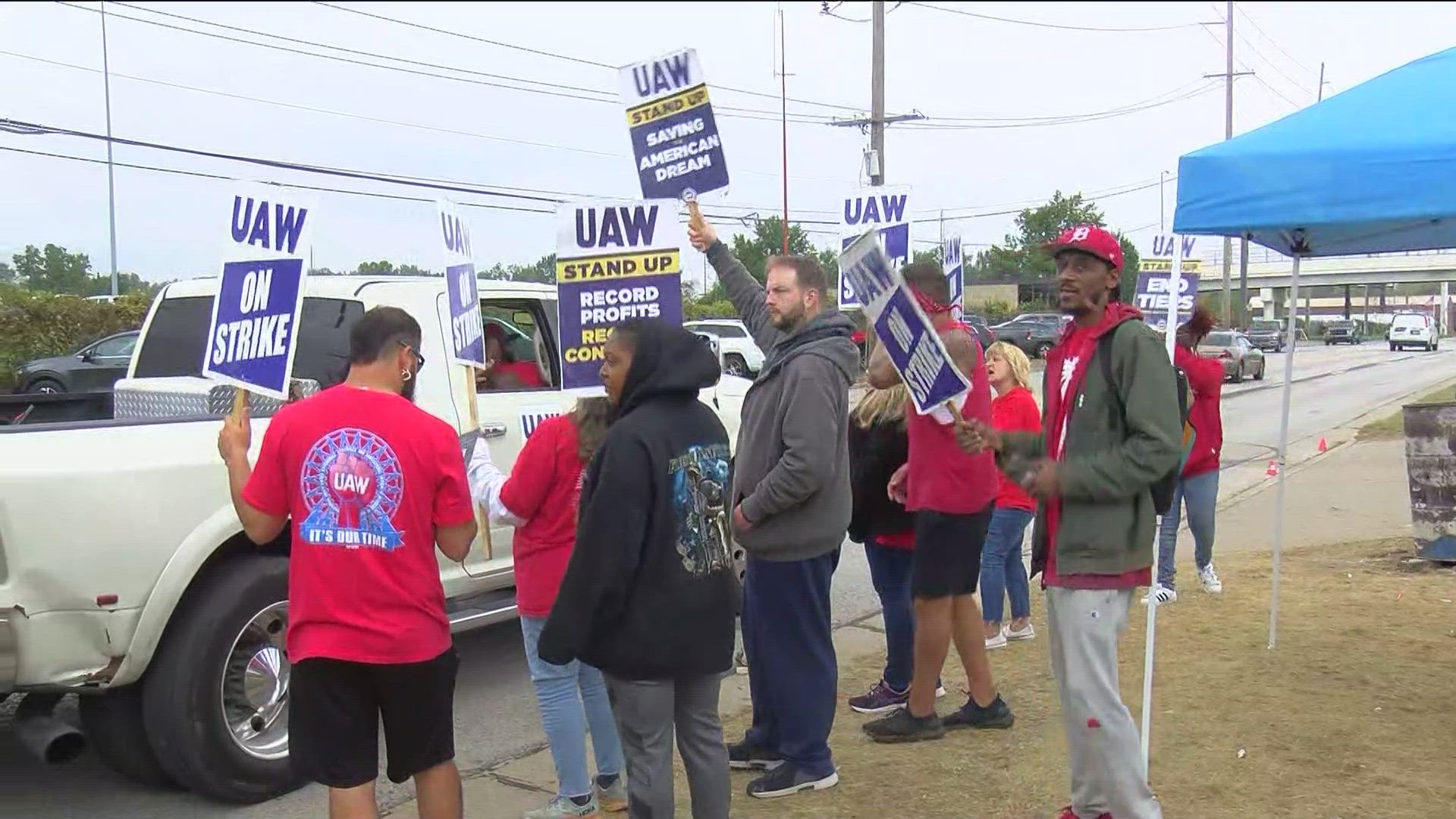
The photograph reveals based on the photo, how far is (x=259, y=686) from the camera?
14.1 feet

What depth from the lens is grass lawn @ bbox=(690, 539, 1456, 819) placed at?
4.00m

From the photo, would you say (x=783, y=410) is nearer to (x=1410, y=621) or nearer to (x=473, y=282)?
(x=473, y=282)

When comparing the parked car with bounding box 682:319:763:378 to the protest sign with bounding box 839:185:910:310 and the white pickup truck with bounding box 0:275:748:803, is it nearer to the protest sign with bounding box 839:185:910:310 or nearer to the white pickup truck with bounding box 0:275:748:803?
the protest sign with bounding box 839:185:910:310

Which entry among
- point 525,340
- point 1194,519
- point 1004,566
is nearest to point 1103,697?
point 1004,566

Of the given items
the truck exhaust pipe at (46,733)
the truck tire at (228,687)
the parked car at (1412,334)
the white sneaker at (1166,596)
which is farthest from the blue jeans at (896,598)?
the parked car at (1412,334)

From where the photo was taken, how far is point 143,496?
3.93 meters

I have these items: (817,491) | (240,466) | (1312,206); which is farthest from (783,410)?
(1312,206)

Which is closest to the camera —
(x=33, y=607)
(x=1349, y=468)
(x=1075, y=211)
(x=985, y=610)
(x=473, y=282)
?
(x=33, y=607)

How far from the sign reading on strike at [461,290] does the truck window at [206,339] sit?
110 cm

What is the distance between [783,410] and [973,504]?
995mm

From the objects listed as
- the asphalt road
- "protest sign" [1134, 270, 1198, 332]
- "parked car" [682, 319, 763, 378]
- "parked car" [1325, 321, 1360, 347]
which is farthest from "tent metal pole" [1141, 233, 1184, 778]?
"parked car" [1325, 321, 1360, 347]

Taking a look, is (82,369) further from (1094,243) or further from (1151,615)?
(1094,243)

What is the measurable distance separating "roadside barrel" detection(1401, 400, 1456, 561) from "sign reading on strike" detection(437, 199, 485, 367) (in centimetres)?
633

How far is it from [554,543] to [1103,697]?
1.81 meters
